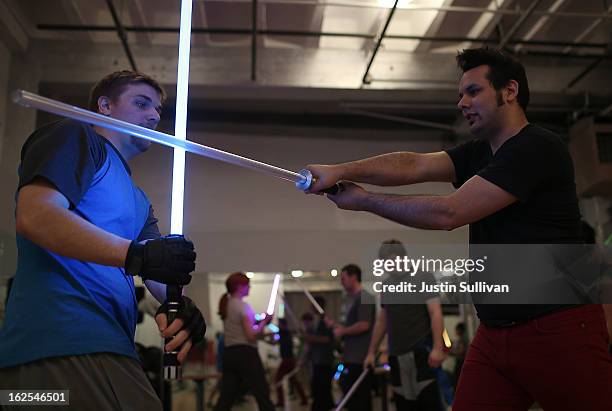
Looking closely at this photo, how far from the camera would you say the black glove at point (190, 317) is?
1234 mm

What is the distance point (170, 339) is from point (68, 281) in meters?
0.27

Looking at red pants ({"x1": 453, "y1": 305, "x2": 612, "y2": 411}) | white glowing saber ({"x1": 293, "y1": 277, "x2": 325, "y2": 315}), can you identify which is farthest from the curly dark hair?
white glowing saber ({"x1": 293, "y1": 277, "x2": 325, "y2": 315})

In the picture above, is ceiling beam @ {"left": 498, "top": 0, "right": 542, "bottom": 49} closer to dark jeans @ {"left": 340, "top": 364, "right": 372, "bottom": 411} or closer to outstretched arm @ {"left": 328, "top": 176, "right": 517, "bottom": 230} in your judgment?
dark jeans @ {"left": 340, "top": 364, "right": 372, "bottom": 411}

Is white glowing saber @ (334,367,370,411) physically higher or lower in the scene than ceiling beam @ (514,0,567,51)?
lower

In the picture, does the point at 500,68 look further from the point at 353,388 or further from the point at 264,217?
the point at 264,217

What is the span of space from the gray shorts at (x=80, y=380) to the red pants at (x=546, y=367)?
101 cm

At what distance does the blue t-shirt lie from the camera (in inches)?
45.6

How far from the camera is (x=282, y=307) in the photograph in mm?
6965

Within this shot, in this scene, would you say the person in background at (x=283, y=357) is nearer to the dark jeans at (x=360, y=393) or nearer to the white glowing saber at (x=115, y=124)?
the dark jeans at (x=360, y=393)

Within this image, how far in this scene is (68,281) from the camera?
4.07 ft

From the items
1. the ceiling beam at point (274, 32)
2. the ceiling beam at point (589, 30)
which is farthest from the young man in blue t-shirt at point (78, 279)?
the ceiling beam at point (589, 30)

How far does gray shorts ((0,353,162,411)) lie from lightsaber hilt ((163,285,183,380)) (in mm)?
119

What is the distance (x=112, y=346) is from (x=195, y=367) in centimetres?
590

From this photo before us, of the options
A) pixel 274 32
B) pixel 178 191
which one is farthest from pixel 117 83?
pixel 274 32
